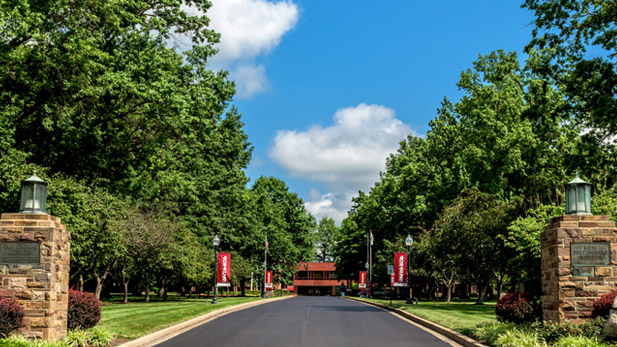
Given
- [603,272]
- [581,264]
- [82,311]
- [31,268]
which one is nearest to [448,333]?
[581,264]

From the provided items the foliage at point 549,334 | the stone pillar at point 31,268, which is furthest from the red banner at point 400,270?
the stone pillar at point 31,268

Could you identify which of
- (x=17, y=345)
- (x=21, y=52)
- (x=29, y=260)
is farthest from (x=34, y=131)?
(x=17, y=345)

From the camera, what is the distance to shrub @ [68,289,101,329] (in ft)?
43.9

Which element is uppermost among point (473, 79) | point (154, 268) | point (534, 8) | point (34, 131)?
point (473, 79)

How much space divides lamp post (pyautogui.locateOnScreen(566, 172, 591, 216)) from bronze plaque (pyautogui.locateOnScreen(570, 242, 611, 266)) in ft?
2.48

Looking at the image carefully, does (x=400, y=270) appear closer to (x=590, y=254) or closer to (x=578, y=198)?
(x=578, y=198)

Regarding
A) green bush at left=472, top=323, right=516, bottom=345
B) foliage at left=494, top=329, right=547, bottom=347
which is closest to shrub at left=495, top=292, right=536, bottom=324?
green bush at left=472, top=323, right=516, bottom=345

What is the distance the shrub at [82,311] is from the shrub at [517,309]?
387 inches

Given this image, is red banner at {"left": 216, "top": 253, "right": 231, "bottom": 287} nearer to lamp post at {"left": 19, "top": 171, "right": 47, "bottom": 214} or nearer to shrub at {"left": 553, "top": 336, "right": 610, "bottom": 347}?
lamp post at {"left": 19, "top": 171, "right": 47, "bottom": 214}

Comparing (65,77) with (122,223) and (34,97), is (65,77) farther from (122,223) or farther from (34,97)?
(122,223)

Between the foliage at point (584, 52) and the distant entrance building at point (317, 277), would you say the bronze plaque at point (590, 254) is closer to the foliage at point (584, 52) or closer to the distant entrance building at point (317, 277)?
the foliage at point (584, 52)

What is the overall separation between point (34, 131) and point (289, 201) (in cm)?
6241

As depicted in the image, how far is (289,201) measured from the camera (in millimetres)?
85438

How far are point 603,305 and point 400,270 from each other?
77.2 ft
